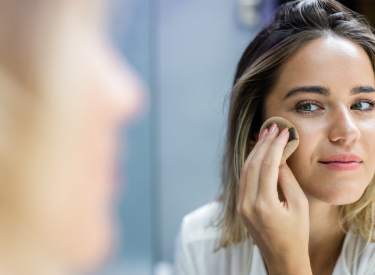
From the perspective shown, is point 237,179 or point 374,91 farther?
point 237,179

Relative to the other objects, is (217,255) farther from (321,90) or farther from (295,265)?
(321,90)

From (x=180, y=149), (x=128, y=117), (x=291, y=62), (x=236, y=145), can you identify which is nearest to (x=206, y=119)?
(x=180, y=149)

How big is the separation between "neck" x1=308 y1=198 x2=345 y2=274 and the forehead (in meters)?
0.37

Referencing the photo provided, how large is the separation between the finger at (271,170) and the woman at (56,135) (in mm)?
562

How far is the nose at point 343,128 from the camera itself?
750 millimetres

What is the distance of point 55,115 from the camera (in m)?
0.95

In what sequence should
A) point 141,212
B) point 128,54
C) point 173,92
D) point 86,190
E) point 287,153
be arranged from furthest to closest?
point 173,92
point 141,212
point 128,54
point 86,190
point 287,153

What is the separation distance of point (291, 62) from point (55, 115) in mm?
658

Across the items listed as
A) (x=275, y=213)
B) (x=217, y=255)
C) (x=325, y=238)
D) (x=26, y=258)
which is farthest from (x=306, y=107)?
(x=26, y=258)

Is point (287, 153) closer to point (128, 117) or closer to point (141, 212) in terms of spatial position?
point (128, 117)

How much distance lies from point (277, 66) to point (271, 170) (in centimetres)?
29

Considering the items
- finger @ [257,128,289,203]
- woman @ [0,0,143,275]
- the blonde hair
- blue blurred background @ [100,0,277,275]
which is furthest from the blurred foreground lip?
blue blurred background @ [100,0,277,275]

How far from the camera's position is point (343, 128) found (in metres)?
0.76

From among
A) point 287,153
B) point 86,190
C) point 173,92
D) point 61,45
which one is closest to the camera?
point 287,153
